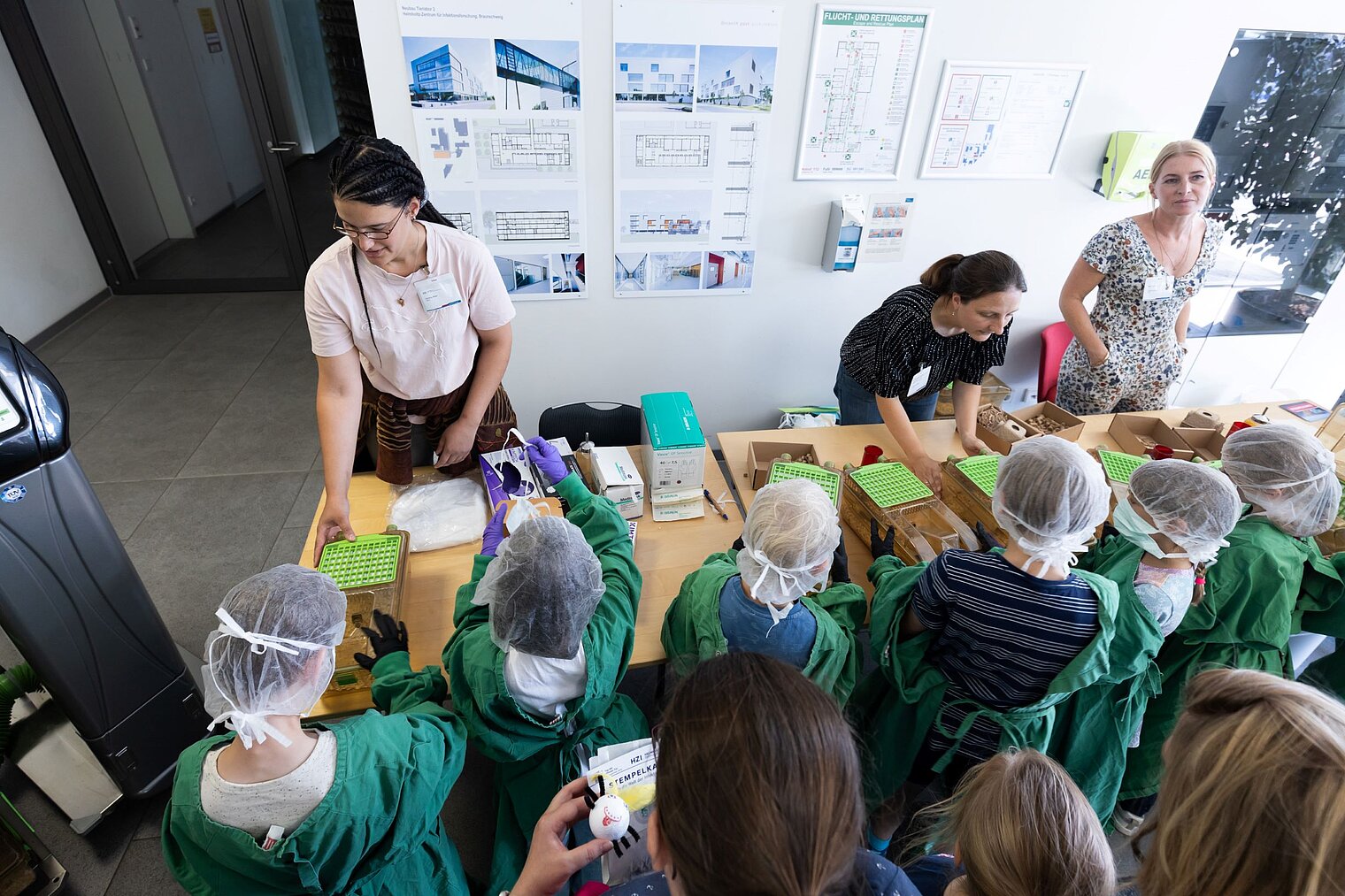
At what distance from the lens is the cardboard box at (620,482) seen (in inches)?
74.2

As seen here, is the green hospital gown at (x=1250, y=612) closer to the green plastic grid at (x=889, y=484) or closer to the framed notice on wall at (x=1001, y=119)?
the green plastic grid at (x=889, y=484)

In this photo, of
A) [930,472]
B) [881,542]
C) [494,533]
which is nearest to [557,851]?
[494,533]

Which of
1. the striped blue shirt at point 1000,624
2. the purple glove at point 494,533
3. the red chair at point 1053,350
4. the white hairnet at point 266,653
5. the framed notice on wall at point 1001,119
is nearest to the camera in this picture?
the white hairnet at point 266,653

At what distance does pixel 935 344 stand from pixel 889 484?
1.81ft

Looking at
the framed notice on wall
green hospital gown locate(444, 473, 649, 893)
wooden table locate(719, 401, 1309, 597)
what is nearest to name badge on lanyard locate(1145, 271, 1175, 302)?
wooden table locate(719, 401, 1309, 597)

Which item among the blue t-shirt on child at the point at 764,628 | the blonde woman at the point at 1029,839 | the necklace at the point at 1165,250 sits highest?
the necklace at the point at 1165,250

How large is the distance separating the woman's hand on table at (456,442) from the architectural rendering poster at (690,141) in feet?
3.94

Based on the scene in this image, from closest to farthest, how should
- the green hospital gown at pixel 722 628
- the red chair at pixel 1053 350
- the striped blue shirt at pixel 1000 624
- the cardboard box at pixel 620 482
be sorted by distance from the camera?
1. the striped blue shirt at pixel 1000 624
2. the green hospital gown at pixel 722 628
3. the cardboard box at pixel 620 482
4. the red chair at pixel 1053 350

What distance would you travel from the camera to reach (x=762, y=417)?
3488 millimetres

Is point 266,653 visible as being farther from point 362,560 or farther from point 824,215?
point 824,215

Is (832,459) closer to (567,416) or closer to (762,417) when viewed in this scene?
(567,416)

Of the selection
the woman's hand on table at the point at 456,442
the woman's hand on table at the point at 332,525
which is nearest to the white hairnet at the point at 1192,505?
the woman's hand on table at the point at 456,442

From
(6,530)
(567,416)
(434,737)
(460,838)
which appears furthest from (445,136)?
(460,838)

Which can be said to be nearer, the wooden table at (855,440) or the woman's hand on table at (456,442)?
the woman's hand on table at (456,442)
